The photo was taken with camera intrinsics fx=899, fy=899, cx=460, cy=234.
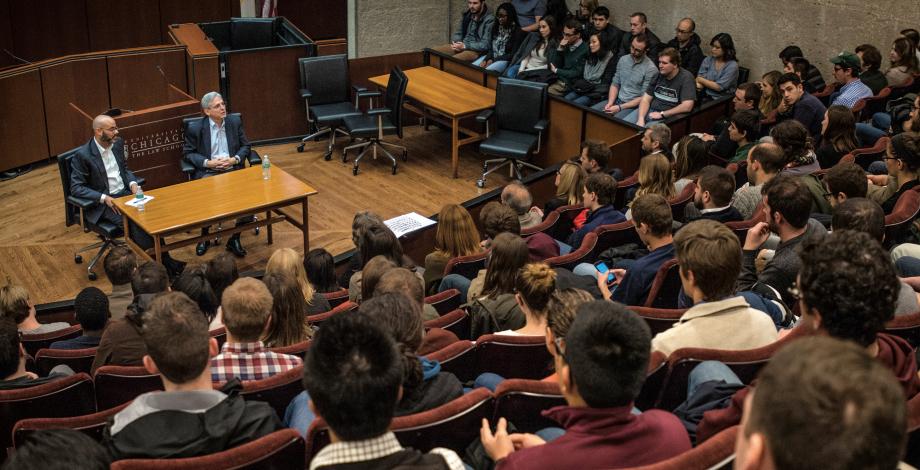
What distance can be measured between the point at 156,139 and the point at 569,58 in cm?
418

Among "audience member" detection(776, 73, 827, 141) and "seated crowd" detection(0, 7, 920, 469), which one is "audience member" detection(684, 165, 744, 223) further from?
"audience member" detection(776, 73, 827, 141)

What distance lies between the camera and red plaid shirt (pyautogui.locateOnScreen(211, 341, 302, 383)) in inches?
127

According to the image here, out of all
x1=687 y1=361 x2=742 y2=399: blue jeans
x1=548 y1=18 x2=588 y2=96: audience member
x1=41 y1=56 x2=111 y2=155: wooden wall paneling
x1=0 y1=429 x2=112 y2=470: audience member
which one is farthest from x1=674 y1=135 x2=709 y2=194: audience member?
x1=41 y1=56 x2=111 y2=155: wooden wall paneling

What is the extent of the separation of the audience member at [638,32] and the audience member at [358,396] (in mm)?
7561

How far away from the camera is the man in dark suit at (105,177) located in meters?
6.54

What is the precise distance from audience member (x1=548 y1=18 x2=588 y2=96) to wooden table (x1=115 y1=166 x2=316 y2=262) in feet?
11.1

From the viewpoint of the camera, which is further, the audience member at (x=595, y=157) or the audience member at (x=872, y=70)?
the audience member at (x=872, y=70)

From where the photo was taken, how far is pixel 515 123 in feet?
28.7

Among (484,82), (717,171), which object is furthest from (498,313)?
(484,82)

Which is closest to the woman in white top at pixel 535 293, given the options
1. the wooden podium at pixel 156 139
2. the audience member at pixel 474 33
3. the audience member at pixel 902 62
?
the wooden podium at pixel 156 139

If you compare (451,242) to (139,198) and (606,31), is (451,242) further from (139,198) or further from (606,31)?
(606,31)

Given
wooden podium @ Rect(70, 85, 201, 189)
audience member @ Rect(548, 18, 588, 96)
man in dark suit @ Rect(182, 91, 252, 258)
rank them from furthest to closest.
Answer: audience member @ Rect(548, 18, 588, 96) < wooden podium @ Rect(70, 85, 201, 189) < man in dark suit @ Rect(182, 91, 252, 258)

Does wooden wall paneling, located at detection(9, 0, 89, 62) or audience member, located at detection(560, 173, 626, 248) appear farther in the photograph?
wooden wall paneling, located at detection(9, 0, 89, 62)

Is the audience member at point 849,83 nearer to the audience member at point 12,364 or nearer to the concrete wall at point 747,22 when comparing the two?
the concrete wall at point 747,22
